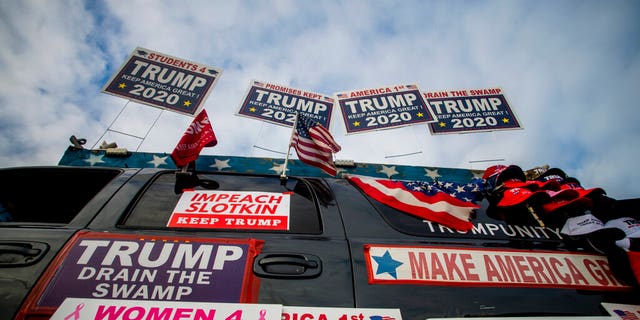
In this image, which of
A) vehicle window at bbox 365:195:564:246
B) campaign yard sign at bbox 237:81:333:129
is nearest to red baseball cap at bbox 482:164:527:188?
vehicle window at bbox 365:195:564:246

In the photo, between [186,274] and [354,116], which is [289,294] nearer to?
[186,274]

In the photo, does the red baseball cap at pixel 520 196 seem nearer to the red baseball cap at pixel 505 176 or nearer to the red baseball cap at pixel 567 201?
the red baseball cap at pixel 567 201

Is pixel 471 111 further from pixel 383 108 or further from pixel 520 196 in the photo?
pixel 520 196

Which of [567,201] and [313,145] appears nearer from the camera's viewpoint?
[567,201]

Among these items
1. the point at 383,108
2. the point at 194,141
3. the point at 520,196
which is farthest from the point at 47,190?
the point at 383,108

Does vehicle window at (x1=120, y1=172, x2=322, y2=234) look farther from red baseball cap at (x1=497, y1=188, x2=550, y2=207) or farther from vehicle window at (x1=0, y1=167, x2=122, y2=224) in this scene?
red baseball cap at (x1=497, y1=188, x2=550, y2=207)

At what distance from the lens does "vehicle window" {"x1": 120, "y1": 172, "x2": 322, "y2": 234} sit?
5.39 ft

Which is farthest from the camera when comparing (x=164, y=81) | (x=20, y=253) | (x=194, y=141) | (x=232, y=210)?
(x=164, y=81)

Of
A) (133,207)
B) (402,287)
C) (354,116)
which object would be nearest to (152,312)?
(133,207)

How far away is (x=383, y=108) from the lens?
6828mm

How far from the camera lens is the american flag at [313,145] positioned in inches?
170

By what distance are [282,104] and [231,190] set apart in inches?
204

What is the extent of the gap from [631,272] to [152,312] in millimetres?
2600

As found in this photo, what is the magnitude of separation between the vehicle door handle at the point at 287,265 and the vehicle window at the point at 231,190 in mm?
217
